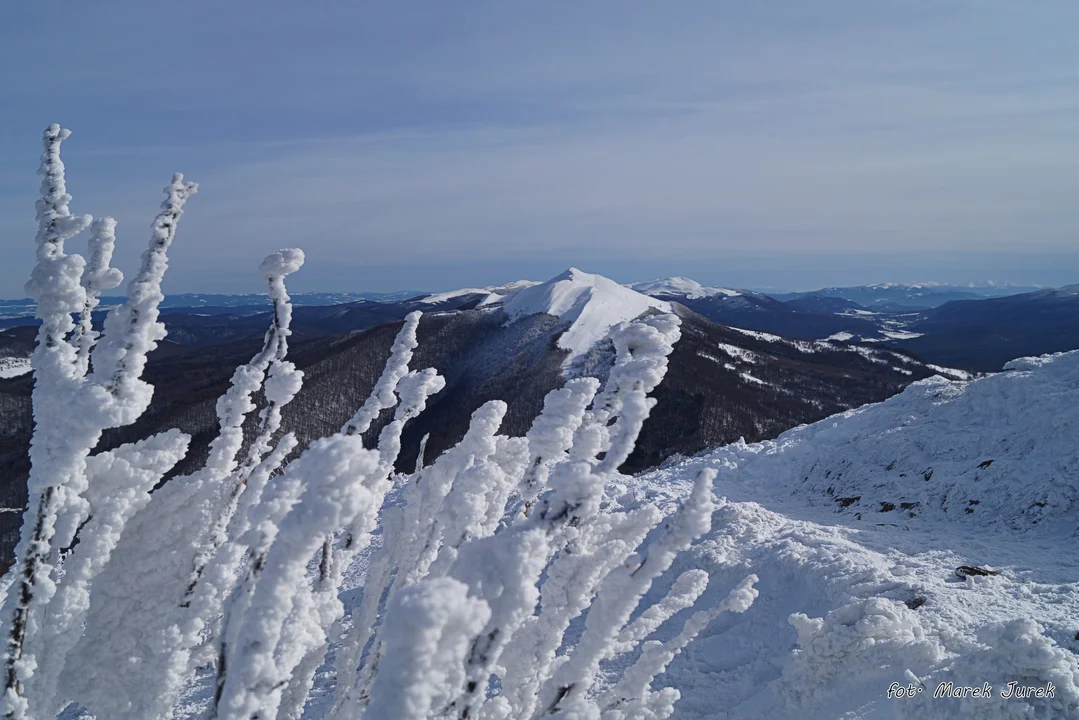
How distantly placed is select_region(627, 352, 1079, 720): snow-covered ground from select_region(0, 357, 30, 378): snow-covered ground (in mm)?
104845

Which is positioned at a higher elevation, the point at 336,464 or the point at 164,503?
the point at 336,464

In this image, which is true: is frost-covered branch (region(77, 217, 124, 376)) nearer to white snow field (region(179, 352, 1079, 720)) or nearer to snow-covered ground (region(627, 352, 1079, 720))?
white snow field (region(179, 352, 1079, 720))

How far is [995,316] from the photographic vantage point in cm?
18700

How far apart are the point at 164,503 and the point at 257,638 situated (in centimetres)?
184

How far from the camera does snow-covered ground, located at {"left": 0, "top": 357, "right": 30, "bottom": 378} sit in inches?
3389

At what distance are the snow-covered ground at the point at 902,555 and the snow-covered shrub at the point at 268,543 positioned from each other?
15.9ft

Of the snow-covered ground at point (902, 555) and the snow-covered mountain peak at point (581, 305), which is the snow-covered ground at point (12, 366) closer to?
the snow-covered mountain peak at point (581, 305)

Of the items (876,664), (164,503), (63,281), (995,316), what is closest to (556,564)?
(164,503)

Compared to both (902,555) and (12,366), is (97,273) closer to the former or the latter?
(902,555)

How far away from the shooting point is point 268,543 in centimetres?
309

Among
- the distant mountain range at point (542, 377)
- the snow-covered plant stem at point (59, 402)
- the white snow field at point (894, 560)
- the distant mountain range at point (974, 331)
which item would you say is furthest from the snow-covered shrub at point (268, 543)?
the distant mountain range at point (974, 331)

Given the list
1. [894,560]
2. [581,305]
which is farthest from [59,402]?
[581,305]

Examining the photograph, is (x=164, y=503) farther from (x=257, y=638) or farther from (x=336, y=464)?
(x=336, y=464)

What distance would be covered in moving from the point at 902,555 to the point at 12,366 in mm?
117757
